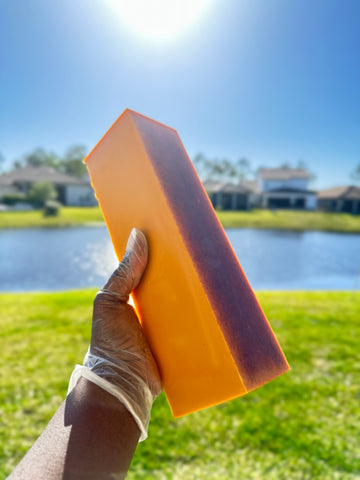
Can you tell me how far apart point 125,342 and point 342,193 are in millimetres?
37990

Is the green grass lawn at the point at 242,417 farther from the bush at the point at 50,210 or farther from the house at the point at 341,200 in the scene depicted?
the house at the point at 341,200

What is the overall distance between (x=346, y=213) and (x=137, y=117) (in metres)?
36.4

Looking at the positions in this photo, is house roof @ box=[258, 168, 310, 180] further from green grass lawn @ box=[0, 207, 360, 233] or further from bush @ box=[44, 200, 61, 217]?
bush @ box=[44, 200, 61, 217]

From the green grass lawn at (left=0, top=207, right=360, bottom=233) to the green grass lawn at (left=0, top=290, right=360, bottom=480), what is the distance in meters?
15.7

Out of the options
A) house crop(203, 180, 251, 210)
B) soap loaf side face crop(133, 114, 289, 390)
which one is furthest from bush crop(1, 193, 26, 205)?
soap loaf side face crop(133, 114, 289, 390)

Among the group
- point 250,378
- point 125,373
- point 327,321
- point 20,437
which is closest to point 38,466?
point 125,373

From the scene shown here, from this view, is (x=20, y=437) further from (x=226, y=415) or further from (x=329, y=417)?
(x=329, y=417)

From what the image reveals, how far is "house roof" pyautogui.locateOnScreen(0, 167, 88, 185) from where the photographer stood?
30.7 m

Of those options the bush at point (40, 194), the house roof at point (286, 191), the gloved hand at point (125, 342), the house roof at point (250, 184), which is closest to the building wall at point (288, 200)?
the house roof at point (286, 191)

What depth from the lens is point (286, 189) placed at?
34.2 m

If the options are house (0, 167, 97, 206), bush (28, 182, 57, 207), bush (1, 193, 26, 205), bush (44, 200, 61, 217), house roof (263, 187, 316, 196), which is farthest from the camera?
house roof (263, 187, 316, 196)

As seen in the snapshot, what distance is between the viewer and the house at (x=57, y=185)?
30.5 metres

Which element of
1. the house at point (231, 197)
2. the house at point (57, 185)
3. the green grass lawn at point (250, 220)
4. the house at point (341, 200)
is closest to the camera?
the green grass lawn at point (250, 220)

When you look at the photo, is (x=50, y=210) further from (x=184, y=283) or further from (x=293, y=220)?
(x=184, y=283)
